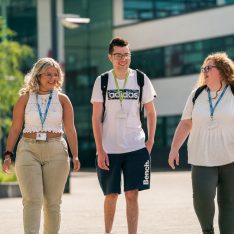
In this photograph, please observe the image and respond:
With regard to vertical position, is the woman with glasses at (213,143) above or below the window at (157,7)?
below

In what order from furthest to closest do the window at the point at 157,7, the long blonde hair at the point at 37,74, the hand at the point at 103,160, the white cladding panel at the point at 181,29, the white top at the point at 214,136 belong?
the window at the point at 157,7 < the white cladding panel at the point at 181,29 < the hand at the point at 103,160 < the long blonde hair at the point at 37,74 < the white top at the point at 214,136

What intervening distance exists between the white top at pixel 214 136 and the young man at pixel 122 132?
30.1 inches

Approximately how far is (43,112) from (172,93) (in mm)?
39832

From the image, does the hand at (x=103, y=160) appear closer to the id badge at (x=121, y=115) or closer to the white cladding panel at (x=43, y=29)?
the id badge at (x=121, y=115)

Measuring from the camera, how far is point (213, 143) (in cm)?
876

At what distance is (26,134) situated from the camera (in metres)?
8.91

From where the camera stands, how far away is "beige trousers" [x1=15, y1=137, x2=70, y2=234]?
28.6ft

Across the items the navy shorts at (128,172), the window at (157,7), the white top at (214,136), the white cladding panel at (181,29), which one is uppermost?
the window at (157,7)

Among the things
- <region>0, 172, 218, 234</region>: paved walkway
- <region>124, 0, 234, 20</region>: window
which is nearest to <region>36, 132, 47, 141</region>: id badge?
<region>0, 172, 218, 234</region>: paved walkway

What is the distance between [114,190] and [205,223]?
1152 millimetres

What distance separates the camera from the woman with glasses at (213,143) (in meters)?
8.73

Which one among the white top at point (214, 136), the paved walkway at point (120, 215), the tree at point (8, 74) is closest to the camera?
the white top at point (214, 136)

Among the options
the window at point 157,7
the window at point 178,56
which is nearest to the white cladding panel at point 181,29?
Result: the window at point 178,56

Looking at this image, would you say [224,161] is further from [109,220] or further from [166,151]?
[166,151]
